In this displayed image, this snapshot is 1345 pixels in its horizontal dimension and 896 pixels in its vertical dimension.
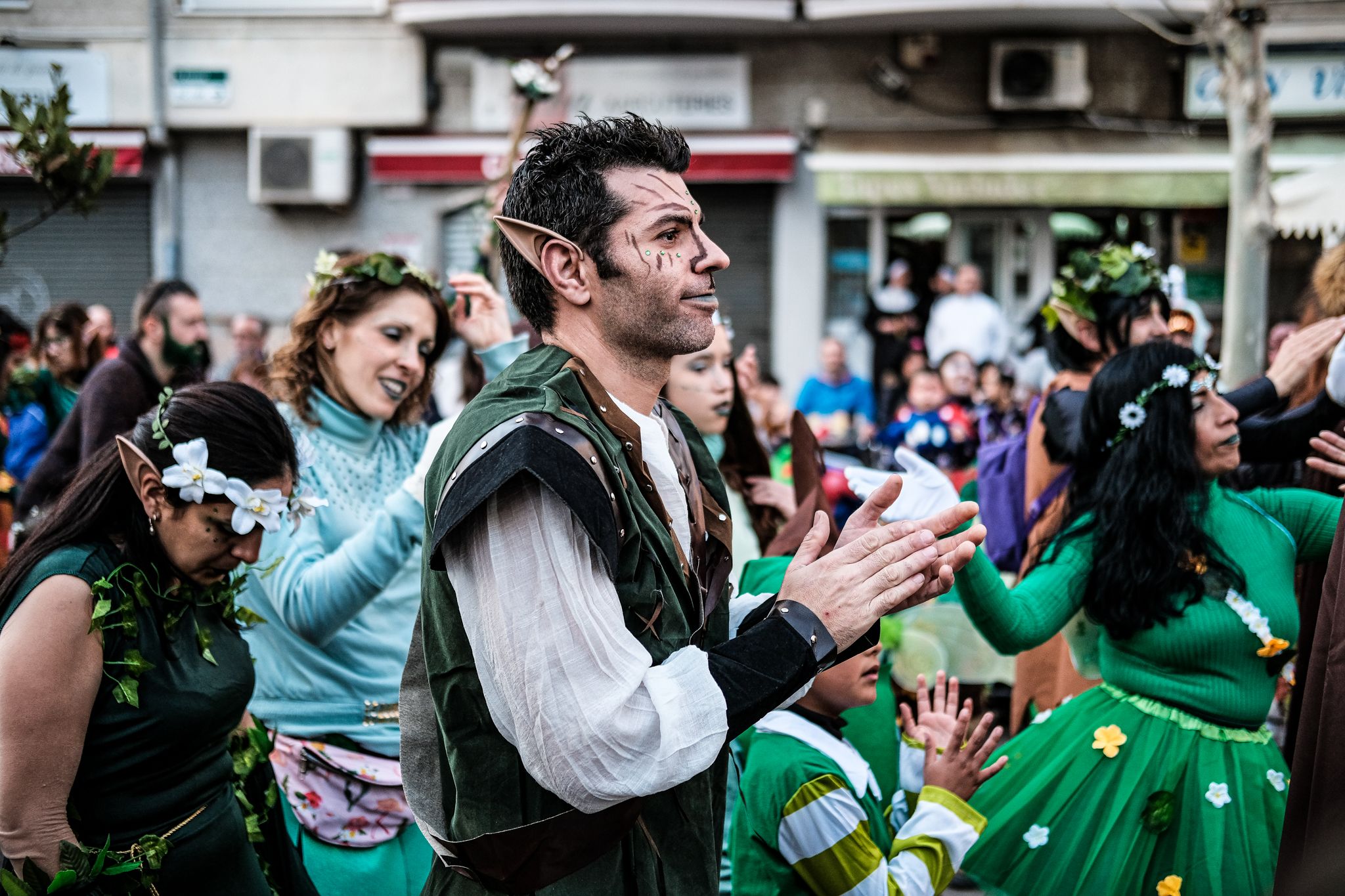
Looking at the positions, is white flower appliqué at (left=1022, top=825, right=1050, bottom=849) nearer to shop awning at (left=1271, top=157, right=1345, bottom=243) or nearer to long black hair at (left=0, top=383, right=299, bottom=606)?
long black hair at (left=0, top=383, right=299, bottom=606)

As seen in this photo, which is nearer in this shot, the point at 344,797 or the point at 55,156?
the point at 344,797

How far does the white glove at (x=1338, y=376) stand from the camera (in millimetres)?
3426

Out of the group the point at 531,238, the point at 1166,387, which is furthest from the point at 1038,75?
the point at 531,238

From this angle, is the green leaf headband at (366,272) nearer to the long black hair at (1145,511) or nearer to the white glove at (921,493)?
the white glove at (921,493)

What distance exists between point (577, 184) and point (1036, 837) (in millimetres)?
2083

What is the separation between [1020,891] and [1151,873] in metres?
0.32

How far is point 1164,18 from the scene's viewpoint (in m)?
12.4

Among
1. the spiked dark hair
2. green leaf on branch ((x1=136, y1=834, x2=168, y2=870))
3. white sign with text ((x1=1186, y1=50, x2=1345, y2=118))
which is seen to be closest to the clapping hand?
the spiked dark hair

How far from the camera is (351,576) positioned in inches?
121

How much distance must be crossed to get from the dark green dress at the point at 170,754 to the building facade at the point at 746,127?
1013cm

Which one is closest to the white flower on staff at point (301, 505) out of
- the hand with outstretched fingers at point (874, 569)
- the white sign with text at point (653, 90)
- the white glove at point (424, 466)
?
the white glove at point (424, 466)

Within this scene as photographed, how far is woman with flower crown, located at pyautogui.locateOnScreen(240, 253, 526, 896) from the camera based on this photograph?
3146 mm

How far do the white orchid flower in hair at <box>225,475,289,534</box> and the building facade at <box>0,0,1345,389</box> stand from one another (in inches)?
394

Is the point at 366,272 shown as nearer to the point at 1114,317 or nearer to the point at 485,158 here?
the point at 1114,317
